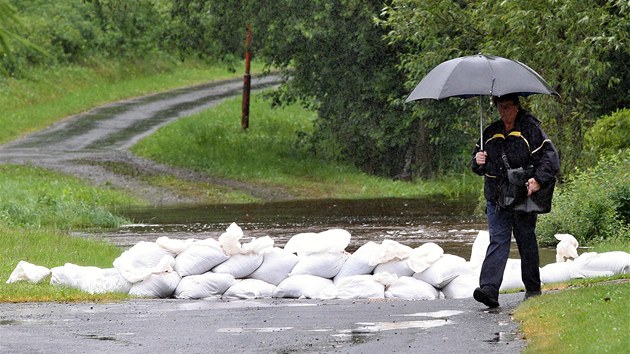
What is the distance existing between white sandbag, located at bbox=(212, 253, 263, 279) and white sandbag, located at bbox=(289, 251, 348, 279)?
0.37 metres

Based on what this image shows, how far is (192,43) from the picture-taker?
106 feet

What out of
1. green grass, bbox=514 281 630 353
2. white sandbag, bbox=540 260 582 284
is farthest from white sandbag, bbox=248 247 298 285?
green grass, bbox=514 281 630 353

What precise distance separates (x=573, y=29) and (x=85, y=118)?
827 inches

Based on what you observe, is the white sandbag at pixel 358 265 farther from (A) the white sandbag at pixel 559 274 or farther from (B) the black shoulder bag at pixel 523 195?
(B) the black shoulder bag at pixel 523 195

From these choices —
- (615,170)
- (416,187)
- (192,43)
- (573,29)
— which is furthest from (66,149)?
(615,170)

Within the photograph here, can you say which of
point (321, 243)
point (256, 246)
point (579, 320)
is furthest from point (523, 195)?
point (256, 246)

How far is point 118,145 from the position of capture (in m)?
33.8

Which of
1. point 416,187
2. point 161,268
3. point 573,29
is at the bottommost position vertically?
point 416,187

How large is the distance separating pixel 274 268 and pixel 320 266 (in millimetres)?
462

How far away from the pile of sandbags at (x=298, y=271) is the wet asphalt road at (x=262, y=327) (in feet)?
2.69

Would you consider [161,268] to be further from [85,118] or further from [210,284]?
[85,118]

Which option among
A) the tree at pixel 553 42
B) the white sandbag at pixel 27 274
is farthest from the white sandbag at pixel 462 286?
the tree at pixel 553 42

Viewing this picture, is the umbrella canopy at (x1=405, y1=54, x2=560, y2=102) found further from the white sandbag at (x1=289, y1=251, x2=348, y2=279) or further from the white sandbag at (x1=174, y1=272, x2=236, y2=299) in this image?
the white sandbag at (x1=174, y1=272, x2=236, y2=299)

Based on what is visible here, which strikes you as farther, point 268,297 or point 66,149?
point 66,149
